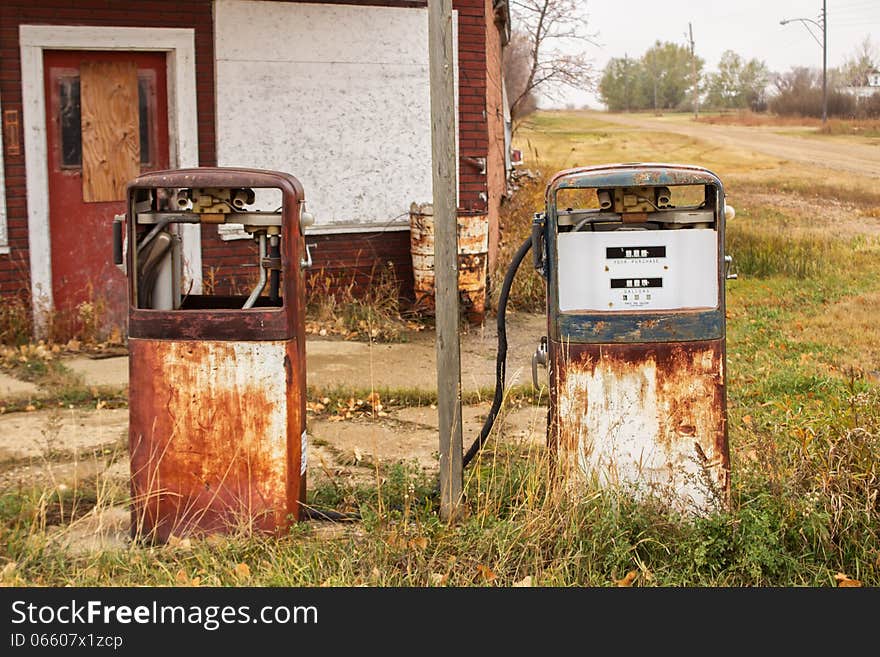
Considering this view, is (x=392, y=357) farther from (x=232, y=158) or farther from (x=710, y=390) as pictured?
(x=710, y=390)

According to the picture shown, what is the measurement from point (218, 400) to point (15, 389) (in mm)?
3645

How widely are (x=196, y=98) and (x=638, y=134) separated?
24.0ft

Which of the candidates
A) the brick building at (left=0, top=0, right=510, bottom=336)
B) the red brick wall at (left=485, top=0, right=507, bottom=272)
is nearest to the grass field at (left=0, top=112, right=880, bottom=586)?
the brick building at (left=0, top=0, right=510, bottom=336)

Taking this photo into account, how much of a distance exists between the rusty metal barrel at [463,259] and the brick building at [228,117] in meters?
0.30

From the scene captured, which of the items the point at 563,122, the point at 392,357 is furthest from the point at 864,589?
the point at 563,122

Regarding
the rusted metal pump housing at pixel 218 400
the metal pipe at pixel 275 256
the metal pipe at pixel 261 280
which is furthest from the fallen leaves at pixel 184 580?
the metal pipe at pixel 275 256

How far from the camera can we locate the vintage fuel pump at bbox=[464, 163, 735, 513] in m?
4.76

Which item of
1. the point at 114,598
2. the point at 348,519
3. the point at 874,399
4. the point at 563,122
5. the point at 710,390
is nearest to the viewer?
the point at 114,598

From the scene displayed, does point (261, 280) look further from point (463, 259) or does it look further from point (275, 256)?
point (463, 259)

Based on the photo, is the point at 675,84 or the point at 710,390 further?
the point at 675,84

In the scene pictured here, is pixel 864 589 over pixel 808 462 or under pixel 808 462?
under

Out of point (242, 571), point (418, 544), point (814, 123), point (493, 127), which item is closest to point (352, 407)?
point (418, 544)

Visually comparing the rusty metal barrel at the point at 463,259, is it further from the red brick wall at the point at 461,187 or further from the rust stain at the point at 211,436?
the rust stain at the point at 211,436

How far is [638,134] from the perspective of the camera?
1533cm
